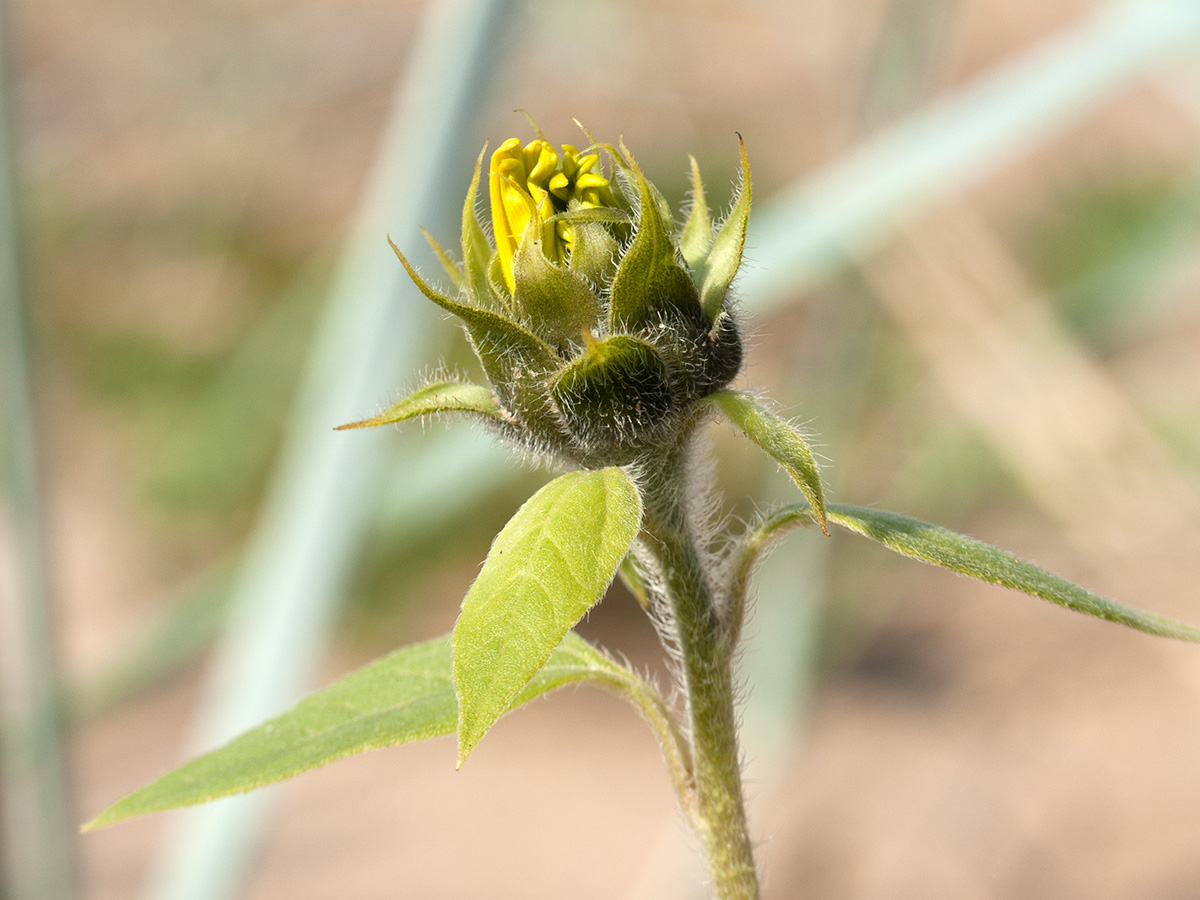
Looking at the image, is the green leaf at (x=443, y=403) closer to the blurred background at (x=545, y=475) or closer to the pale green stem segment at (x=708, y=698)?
the pale green stem segment at (x=708, y=698)

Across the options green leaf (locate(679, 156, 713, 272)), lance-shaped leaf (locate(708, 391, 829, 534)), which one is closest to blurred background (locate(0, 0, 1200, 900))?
green leaf (locate(679, 156, 713, 272))

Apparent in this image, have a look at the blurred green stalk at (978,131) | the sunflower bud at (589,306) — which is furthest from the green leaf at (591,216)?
the blurred green stalk at (978,131)

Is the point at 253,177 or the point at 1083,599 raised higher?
the point at 1083,599

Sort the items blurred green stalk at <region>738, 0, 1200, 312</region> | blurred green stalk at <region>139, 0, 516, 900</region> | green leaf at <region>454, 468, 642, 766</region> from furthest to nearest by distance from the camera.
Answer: blurred green stalk at <region>738, 0, 1200, 312</region>, blurred green stalk at <region>139, 0, 516, 900</region>, green leaf at <region>454, 468, 642, 766</region>

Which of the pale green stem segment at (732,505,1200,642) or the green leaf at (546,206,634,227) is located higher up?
the green leaf at (546,206,634,227)

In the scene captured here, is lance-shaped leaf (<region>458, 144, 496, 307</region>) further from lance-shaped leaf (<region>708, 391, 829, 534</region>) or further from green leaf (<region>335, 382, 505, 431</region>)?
lance-shaped leaf (<region>708, 391, 829, 534</region>)

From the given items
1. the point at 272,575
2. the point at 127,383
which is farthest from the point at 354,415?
the point at 127,383

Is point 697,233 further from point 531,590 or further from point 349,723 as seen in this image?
point 349,723

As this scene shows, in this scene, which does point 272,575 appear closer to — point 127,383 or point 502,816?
point 502,816
